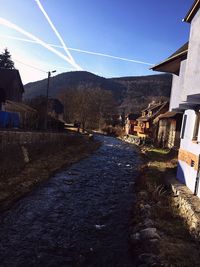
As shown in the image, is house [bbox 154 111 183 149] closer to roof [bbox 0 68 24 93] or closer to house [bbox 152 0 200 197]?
house [bbox 152 0 200 197]

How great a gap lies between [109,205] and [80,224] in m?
2.76

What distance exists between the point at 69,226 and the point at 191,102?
769 cm

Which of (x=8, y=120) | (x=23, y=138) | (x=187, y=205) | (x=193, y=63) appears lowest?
(x=187, y=205)

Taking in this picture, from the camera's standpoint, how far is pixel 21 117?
35844 mm

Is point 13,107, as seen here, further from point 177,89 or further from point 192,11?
point 192,11

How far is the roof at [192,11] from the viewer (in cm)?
1380

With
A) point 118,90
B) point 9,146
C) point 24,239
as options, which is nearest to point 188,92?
point 24,239

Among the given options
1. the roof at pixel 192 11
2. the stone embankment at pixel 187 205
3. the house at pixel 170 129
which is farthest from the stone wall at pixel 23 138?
the house at pixel 170 129

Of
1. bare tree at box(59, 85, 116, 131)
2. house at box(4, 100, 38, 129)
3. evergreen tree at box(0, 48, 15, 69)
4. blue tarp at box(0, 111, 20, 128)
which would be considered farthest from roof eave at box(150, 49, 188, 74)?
evergreen tree at box(0, 48, 15, 69)

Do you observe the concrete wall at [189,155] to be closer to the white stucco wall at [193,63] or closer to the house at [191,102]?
the house at [191,102]

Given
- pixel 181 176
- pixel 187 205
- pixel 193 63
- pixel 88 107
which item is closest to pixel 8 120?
pixel 181 176

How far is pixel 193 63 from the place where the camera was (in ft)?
44.3

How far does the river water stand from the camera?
833cm

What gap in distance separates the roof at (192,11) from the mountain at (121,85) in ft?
430
